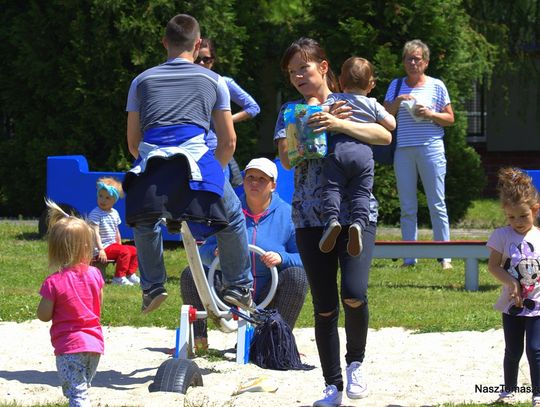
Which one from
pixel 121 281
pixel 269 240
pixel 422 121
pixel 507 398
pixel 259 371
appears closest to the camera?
pixel 507 398

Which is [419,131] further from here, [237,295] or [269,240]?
[237,295]

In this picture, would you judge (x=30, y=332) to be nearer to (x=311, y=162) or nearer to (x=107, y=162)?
(x=311, y=162)

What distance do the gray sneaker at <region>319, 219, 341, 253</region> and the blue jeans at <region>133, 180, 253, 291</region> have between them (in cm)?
67

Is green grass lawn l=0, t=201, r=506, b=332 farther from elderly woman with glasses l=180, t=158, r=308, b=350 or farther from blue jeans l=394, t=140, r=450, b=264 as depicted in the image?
elderly woman with glasses l=180, t=158, r=308, b=350

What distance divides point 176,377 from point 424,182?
535cm

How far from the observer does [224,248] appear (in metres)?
6.24

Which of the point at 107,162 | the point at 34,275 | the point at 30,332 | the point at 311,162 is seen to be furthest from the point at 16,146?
the point at 311,162

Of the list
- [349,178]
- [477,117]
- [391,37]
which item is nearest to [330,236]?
[349,178]

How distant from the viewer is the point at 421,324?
8.30m

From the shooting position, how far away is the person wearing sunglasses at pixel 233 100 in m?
7.55

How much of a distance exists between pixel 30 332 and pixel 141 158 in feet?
9.26

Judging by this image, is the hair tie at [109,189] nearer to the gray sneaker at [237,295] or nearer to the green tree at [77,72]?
the green tree at [77,72]

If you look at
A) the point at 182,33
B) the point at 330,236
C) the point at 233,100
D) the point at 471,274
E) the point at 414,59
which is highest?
the point at 182,33

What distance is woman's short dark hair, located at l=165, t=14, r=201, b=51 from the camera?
5.88m
